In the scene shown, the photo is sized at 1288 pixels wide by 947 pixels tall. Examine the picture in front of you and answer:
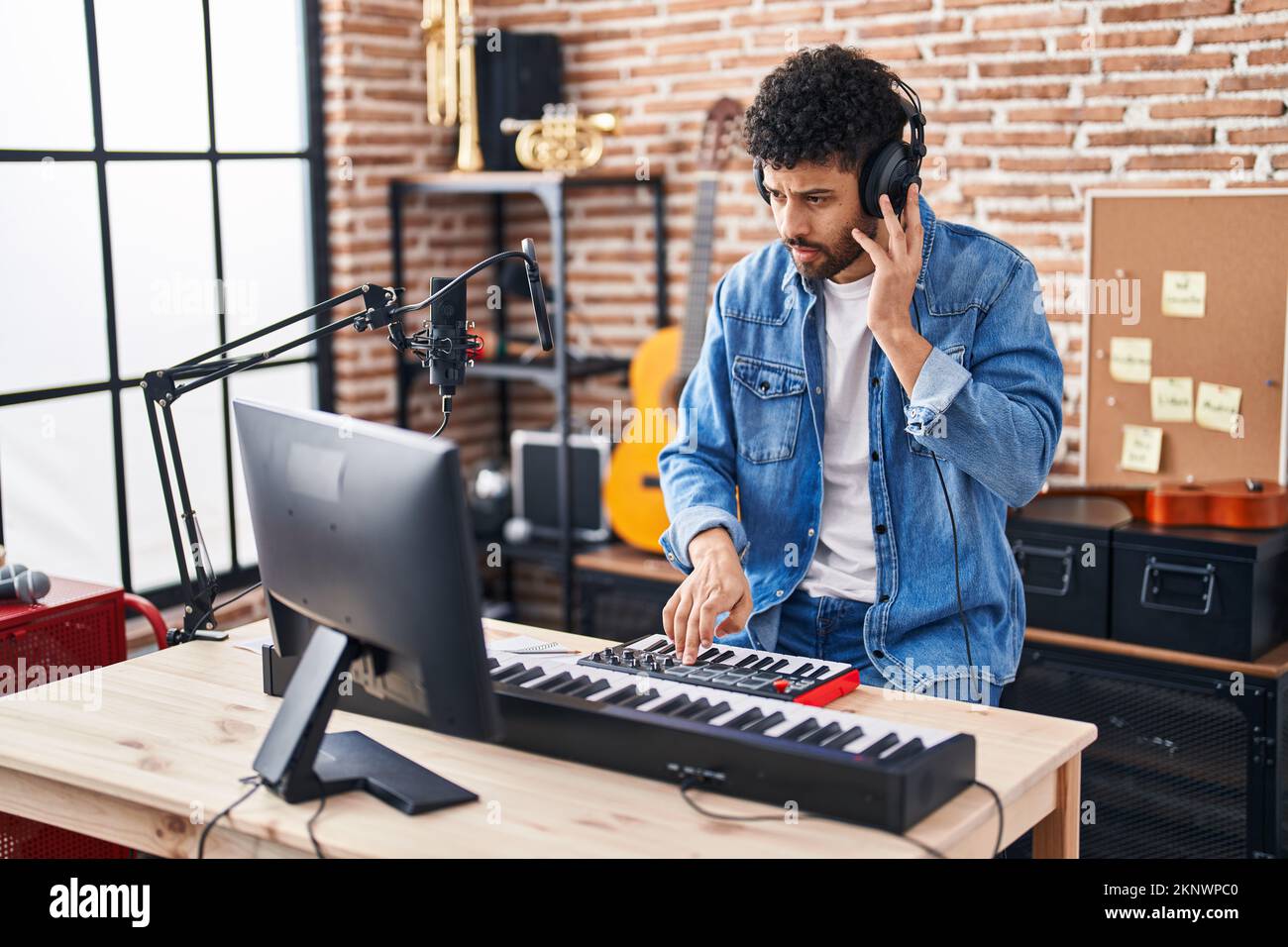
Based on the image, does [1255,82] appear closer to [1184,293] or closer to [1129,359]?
[1184,293]

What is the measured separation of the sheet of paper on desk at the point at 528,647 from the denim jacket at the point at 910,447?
238 millimetres

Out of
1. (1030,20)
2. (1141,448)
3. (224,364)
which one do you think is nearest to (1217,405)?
(1141,448)

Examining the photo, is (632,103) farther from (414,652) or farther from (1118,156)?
(414,652)

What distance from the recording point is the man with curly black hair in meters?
2.07

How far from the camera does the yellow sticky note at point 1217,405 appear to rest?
3.45 m

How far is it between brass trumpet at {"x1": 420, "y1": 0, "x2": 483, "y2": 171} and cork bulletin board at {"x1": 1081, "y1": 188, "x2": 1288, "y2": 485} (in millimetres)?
1907

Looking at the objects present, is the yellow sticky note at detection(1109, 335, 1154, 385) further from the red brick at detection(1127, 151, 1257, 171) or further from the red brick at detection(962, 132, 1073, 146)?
the red brick at detection(962, 132, 1073, 146)

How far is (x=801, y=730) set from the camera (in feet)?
5.63

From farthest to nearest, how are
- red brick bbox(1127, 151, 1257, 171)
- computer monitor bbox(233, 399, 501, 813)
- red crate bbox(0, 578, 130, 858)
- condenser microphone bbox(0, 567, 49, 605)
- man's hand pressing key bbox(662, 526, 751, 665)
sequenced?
red brick bbox(1127, 151, 1257, 171) → condenser microphone bbox(0, 567, 49, 605) → red crate bbox(0, 578, 130, 858) → man's hand pressing key bbox(662, 526, 751, 665) → computer monitor bbox(233, 399, 501, 813)

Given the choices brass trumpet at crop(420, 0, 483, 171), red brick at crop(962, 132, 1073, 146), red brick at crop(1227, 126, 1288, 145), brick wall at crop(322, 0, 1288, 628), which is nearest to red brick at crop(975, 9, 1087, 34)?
brick wall at crop(322, 0, 1288, 628)

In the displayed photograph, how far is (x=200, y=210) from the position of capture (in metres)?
4.02

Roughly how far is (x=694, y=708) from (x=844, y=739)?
205 millimetres
